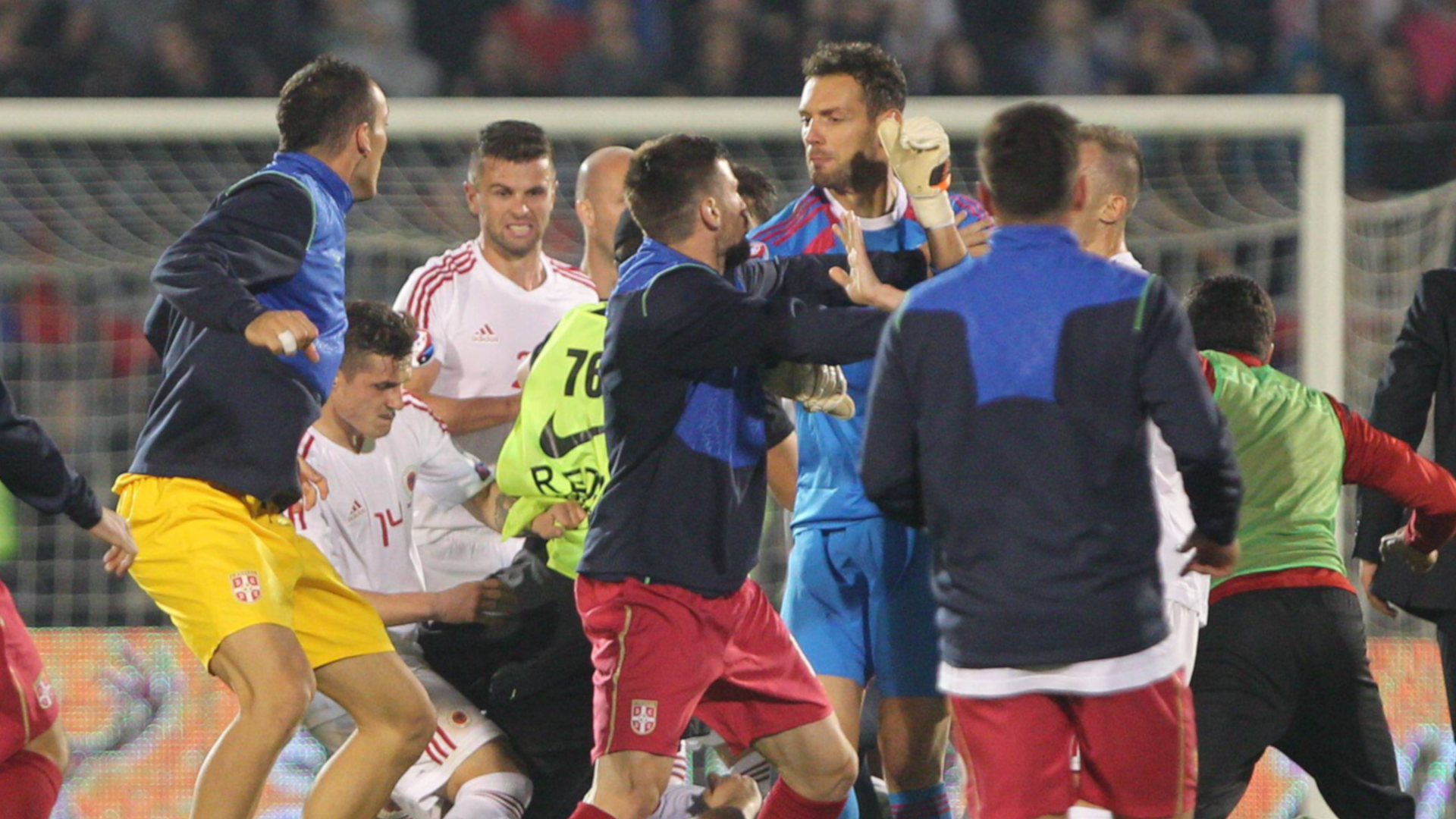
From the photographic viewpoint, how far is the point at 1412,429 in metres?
5.10

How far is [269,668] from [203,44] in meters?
7.14

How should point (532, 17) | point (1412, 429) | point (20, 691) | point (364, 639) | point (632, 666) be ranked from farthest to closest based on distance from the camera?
1. point (532, 17)
2. point (1412, 429)
3. point (364, 639)
4. point (632, 666)
5. point (20, 691)

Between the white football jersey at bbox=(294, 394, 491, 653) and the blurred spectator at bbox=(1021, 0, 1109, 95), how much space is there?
21.2 feet

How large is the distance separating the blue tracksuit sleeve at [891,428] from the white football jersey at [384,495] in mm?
2279

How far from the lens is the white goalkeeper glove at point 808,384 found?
428cm

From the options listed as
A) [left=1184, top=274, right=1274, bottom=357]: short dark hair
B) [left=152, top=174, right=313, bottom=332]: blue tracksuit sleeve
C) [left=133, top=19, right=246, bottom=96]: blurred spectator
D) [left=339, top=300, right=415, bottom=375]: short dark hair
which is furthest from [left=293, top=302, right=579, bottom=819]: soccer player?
[left=133, top=19, right=246, bottom=96]: blurred spectator

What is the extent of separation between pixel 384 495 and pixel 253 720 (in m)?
1.17

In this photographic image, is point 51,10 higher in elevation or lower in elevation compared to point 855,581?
higher

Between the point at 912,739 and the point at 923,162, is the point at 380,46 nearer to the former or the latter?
the point at 912,739

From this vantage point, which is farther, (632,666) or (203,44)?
(203,44)

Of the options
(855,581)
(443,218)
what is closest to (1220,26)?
(443,218)

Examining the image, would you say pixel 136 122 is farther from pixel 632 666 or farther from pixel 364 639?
pixel 632 666

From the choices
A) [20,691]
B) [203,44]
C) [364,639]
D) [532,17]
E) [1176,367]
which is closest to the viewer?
[1176,367]

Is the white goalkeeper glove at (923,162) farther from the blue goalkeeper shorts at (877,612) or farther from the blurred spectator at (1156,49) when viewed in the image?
the blurred spectator at (1156,49)
